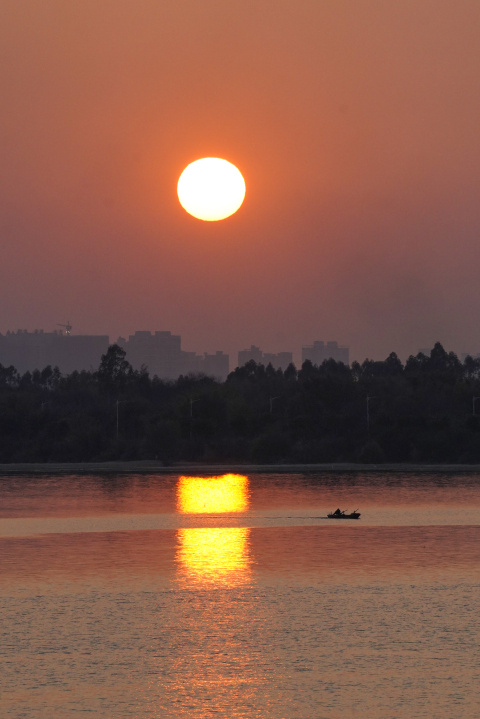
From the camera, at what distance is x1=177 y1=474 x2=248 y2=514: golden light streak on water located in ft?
256

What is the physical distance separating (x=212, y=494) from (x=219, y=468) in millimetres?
43424

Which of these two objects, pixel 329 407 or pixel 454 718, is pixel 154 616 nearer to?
pixel 454 718

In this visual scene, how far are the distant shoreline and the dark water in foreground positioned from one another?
66.7 metres

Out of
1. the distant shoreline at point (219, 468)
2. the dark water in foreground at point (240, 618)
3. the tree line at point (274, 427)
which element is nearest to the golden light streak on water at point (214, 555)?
the dark water in foreground at point (240, 618)

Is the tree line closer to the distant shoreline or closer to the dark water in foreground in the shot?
the distant shoreline

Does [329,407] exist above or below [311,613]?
above

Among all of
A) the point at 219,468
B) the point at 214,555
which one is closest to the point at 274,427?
the point at 219,468

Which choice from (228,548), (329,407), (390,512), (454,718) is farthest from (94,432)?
(454,718)

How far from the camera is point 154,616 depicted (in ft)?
98.3

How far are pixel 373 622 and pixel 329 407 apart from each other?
124742 mm

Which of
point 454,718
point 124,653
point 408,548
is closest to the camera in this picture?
point 454,718

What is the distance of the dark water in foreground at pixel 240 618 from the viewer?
20609 millimetres

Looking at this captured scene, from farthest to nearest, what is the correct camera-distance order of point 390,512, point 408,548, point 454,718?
point 390,512 < point 408,548 < point 454,718

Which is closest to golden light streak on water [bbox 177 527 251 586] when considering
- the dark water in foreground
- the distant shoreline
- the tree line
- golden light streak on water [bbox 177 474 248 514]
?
the dark water in foreground
